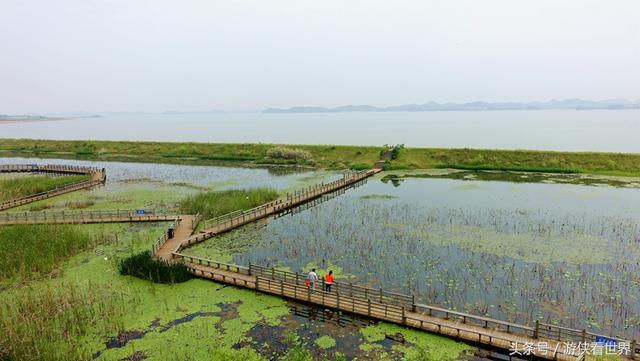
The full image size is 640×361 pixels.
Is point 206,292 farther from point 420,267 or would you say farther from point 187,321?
point 420,267

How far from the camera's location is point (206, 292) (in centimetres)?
2370

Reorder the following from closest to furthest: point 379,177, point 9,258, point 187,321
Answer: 1. point 187,321
2. point 9,258
3. point 379,177

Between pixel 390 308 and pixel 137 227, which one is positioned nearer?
pixel 390 308

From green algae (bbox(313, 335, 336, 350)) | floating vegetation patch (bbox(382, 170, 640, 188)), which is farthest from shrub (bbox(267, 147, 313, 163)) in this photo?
green algae (bbox(313, 335, 336, 350))

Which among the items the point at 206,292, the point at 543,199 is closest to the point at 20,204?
the point at 206,292

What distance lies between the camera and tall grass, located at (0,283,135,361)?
54.6 ft

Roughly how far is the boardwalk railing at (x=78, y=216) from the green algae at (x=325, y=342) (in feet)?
81.5

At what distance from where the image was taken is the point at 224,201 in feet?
141

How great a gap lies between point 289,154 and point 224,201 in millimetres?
39150

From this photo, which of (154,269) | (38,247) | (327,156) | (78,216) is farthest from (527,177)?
(38,247)

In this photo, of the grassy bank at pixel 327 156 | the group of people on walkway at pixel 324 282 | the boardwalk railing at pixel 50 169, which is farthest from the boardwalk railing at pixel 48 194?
the group of people on walkway at pixel 324 282

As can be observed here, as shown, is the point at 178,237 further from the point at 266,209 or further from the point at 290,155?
the point at 290,155

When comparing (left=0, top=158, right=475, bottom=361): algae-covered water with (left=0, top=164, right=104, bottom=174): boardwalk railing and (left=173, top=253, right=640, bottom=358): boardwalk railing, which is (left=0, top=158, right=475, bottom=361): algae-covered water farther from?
(left=0, top=164, right=104, bottom=174): boardwalk railing

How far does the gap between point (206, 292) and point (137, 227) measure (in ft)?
54.1
